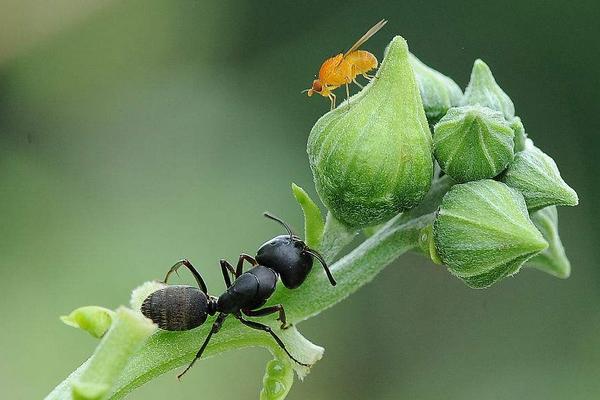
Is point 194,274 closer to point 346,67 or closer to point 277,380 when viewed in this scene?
point 277,380

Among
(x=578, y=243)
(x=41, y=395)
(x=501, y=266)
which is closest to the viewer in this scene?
(x=501, y=266)

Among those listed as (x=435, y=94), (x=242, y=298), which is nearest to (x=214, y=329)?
(x=242, y=298)

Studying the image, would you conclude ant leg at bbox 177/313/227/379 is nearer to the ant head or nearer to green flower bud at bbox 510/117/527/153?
the ant head

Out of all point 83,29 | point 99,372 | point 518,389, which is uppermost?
point 83,29

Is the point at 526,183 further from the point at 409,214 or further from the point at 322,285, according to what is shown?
the point at 322,285

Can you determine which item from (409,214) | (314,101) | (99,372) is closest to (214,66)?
(314,101)

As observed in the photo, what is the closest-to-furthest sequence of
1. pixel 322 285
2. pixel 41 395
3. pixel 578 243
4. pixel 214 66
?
1. pixel 322 285
2. pixel 41 395
3. pixel 578 243
4. pixel 214 66
